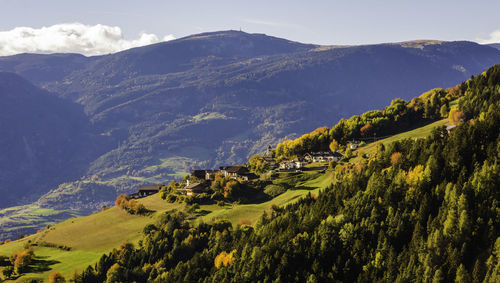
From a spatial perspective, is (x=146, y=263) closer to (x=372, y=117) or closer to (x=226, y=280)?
(x=226, y=280)

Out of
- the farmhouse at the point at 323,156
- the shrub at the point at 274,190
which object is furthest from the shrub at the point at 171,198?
the farmhouse at the point at 323,156

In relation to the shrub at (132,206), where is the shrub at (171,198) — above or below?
above

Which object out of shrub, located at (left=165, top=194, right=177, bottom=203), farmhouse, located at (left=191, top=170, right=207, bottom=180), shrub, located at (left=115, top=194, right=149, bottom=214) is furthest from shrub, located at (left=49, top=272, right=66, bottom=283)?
farmhouse, located at (left=191, top=170, right=207, bottom=180)

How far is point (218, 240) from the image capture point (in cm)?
11325

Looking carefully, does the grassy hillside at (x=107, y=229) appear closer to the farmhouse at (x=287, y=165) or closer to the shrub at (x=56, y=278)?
the shrub at (x=56, y=278)

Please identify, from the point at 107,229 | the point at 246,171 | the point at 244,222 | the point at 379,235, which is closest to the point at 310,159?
the point at 246,171

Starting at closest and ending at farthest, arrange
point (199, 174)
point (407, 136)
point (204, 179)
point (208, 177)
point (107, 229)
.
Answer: point (107, 229)
point (407, 136)
point (204, 179)
point (208, 177)
point (199, 174)

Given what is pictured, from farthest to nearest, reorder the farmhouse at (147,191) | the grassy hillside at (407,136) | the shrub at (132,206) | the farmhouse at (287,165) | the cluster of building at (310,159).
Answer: the farmhouse at (147,191) < the farmhouse at (287,165) < the cluster of building at (310,159) < the grassy hillside at (407,136) < the shrub at (132,206)

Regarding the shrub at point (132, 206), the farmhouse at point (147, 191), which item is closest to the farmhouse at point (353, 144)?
the farmhouse at point (147, 191)

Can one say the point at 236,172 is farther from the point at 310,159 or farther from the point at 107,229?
the point at 107,229

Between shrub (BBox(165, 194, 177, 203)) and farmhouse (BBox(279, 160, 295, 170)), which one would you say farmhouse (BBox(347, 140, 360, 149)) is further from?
shrub (BBox(165, 194, 177, 203))

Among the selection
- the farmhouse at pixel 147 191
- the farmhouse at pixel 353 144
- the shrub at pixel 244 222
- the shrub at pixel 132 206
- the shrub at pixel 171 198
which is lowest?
the farmhouse at pixel 147 191

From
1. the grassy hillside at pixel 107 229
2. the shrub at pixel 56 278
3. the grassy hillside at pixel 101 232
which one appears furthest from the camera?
the grassy hillside at pixel 107 229

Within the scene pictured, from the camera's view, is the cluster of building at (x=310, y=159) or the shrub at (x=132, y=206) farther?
the cluster of building at (x=310, y=159)
